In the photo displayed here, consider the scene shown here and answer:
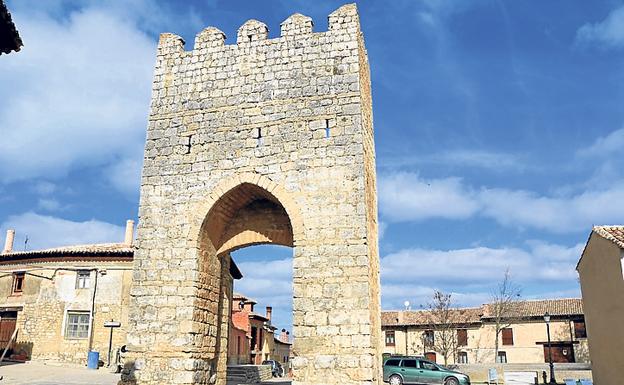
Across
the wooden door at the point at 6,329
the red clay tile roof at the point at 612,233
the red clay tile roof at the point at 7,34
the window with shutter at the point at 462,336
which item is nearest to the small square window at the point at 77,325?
the wooden door at the point at 6,329

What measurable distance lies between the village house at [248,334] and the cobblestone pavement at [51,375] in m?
9.54

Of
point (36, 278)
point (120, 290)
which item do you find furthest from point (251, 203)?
point (36, 278)

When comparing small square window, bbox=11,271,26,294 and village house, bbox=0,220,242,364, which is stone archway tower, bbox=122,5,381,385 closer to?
village house, bbox=0,220,242,364

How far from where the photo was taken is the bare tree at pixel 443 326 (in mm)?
33219

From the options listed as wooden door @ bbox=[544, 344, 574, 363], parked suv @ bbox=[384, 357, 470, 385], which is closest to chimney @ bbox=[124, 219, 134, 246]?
parked suv @ bbox=[384, 357, 470, 385]

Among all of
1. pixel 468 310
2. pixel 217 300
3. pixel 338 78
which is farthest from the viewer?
pixel 468 310

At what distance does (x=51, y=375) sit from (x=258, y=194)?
28.8 ft

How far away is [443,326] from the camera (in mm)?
32719

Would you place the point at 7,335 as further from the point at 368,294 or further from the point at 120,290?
the point at 368,294

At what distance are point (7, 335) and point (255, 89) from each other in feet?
52.4

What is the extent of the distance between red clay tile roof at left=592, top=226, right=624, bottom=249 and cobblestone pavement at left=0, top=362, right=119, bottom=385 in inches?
495

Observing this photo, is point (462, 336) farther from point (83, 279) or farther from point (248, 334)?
point (83, 279)

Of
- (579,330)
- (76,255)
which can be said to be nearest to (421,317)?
(579,330)

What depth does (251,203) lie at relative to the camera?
11422 millimetres
